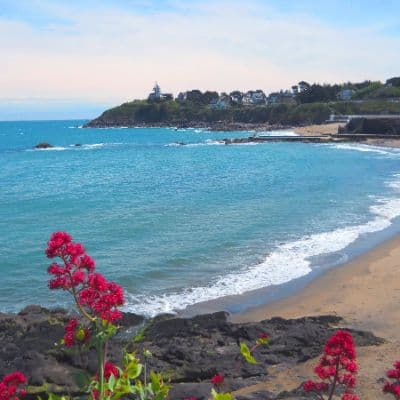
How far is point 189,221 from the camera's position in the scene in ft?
80.2

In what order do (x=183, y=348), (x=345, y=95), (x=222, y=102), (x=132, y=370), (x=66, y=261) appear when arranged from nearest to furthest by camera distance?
1. (x=66, y=261)
2. (x=132, y=370)
3. (x=183, y=348)
4. (x=345, y=95)
5. (x=222, y=102)

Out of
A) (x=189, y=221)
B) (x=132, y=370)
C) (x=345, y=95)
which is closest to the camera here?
(x=132, y=370)

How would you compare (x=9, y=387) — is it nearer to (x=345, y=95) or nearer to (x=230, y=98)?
(x=345, y=95)

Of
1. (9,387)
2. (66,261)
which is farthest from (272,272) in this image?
(9,387)

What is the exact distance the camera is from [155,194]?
111 ft

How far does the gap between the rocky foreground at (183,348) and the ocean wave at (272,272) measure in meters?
1.46

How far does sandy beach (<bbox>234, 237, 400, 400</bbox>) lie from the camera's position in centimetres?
926

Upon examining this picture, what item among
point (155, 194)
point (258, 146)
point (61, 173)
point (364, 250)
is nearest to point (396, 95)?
point (258, 146)

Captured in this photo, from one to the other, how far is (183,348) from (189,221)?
14.5 meters

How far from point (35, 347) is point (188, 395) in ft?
11.3

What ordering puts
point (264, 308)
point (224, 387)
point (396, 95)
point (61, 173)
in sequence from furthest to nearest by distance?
point (396, 95) < point (61, 173) < point (264, 308) < point (224, 387)

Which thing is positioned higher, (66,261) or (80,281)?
(66,261)

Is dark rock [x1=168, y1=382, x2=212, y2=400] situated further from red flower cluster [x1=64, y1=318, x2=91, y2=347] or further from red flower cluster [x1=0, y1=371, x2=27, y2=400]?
red flower cluster [x1=0, y1=371, x2=27, y2=400]

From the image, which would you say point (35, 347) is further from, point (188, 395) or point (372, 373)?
point (372, 373)
